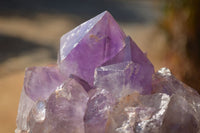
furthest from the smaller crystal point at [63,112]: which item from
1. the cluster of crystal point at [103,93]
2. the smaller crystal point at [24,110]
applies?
the smaller crystal point at [24,110]

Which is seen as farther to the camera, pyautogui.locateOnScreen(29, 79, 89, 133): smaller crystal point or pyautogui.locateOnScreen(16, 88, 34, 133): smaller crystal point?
pyautogui.locateOnScreen(16, 88, 34, 133): smaller crystal point

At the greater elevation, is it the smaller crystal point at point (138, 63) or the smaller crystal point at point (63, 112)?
the smaller crystal point at point (138, 63)

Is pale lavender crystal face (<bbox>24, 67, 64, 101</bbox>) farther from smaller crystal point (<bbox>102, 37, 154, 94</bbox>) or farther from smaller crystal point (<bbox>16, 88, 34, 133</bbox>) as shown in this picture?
smaller crystal point (<bbox>102, 37, 154, 94</bbox>)

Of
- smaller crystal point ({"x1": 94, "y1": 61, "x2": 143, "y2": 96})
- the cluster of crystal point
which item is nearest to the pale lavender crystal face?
the cluster of crystal point

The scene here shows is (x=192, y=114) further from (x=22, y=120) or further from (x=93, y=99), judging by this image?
(x=22, y=120)

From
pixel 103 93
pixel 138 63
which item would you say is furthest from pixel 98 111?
pixel 138 63

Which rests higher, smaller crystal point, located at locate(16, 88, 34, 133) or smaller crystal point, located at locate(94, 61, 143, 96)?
smaller crystal point, located at locate(94, 61, 143, 96)

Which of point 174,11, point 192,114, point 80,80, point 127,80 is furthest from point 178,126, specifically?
point 174,11

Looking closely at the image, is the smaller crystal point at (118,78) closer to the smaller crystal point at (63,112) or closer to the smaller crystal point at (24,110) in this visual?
the smaller crystal point at (63,112)
